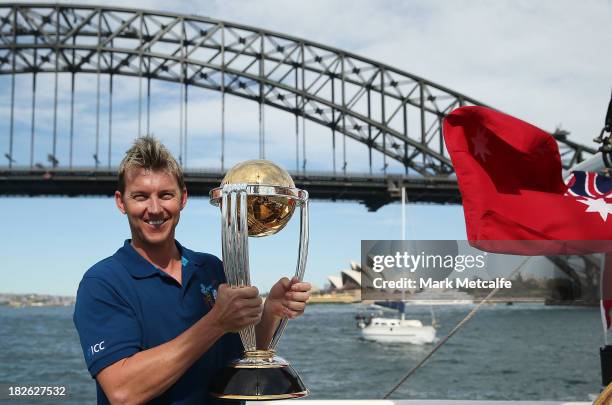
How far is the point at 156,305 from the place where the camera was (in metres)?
1.59

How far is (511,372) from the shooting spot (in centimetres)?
2762

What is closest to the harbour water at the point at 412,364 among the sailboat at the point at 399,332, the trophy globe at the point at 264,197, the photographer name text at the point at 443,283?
the sailboat at the point at 399,332

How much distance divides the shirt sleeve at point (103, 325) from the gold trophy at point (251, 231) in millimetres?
247

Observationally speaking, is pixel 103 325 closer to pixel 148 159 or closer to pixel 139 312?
pixel 139 312

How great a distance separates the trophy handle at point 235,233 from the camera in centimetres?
159

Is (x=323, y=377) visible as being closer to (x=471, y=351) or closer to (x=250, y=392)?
(x=471, y=351)

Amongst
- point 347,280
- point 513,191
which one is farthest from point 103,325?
point 347,280

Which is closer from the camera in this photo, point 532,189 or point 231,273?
point 231,273

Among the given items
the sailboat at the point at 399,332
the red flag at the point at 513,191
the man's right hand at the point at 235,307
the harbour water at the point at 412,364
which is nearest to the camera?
the man's right hand at the point at 235,307

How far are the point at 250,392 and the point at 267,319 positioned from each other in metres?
0.28

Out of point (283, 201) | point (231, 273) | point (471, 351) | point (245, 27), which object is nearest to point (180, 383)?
point (231, 273)

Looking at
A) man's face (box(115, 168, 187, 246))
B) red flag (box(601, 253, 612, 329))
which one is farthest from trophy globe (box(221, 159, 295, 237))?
red flag (box(601, 253, 612, 329))

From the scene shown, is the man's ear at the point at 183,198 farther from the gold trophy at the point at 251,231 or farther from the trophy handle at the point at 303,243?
the trophy handle at the point at 303,243

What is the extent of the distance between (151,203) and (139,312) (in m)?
0.25
